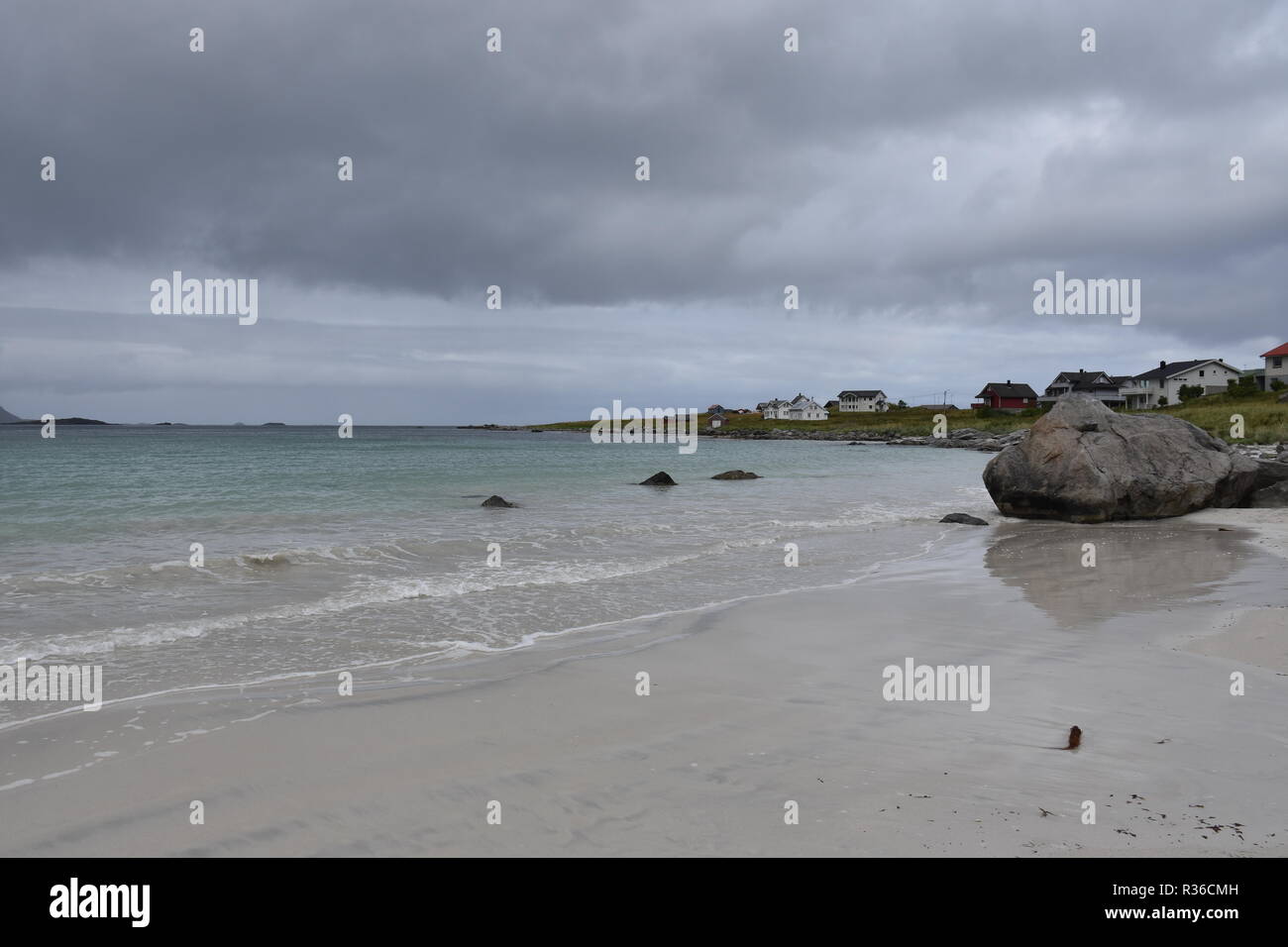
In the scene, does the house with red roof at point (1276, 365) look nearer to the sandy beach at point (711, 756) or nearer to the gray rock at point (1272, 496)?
the gray rock at point (1272, 496)

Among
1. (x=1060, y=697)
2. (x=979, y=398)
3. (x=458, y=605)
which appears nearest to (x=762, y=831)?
(x=1060, y=697)

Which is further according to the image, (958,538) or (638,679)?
(958,538)

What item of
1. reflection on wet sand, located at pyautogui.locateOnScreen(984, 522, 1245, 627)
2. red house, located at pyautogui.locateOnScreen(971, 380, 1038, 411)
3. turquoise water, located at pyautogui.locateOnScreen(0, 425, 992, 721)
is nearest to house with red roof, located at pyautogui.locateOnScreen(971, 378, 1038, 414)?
red house, located at pyautogui.locateOnScreen(971, 380, 1038, 411)

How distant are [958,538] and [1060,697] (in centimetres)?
1257

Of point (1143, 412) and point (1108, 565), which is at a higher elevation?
point (1143, 412)

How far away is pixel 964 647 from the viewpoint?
340 inches

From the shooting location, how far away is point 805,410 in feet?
548

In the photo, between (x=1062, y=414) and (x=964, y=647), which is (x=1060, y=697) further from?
(x=1062, y=414)

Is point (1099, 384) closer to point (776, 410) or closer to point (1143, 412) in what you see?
point (1143, 412)

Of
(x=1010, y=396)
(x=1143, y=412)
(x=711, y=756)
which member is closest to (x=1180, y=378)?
(x=1010, y=396)

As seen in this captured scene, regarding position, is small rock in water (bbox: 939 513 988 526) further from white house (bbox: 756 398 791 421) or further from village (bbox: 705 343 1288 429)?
white house (bbox: 756 398 791 421)

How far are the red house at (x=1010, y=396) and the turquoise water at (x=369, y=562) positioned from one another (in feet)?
343

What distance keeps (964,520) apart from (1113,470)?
4.06 metres
